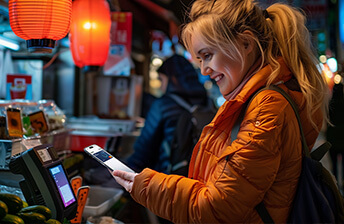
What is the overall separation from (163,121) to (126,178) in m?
2.35

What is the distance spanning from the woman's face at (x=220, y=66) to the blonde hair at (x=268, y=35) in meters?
0.03

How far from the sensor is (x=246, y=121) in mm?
1630

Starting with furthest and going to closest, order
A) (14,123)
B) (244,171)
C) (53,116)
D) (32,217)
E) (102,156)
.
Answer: (53,116) < (14,123) < (102,156) < (32,217) < (244,171)

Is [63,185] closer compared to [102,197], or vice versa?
[63,185]

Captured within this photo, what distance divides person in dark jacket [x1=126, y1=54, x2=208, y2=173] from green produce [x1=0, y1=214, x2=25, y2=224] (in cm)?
235

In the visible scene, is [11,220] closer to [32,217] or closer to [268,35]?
[32,217]

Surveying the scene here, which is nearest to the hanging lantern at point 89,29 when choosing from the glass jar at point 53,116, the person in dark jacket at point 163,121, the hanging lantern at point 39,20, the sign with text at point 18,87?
the sign with text at point 18,87

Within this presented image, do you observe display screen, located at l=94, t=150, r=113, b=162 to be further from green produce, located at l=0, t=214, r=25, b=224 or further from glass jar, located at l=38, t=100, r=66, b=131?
glass jar, located at l=38, t=100, r=66, b=131

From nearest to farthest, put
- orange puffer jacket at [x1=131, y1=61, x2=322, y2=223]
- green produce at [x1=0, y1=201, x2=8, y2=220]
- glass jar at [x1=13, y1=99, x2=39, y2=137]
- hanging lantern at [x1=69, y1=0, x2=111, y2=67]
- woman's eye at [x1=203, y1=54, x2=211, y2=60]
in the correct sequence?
orange puffer jacket at [x1=131, y1=61, x2=322, y2=223], green produce at [x1=0, y1=201, x2=8, y2=220], woman's eye at [x1=203, y1=54, x2=211, y2=60], glass jar at [x1=13, y1=99, x2=39, y2=137], hanging lantern at [x1=69, y1=0, x2=111, y2=67]

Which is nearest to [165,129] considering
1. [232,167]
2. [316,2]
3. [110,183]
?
[110,183]

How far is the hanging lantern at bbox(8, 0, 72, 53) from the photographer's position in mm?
2467

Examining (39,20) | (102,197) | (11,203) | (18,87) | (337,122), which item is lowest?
(102,197)

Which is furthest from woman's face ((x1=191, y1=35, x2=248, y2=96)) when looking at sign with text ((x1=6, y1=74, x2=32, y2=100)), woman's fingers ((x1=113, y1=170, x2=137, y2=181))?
sign with text ((x1=6, y1=74, x2=32, y2=100))

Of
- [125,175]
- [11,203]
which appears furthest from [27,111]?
[125,175]
